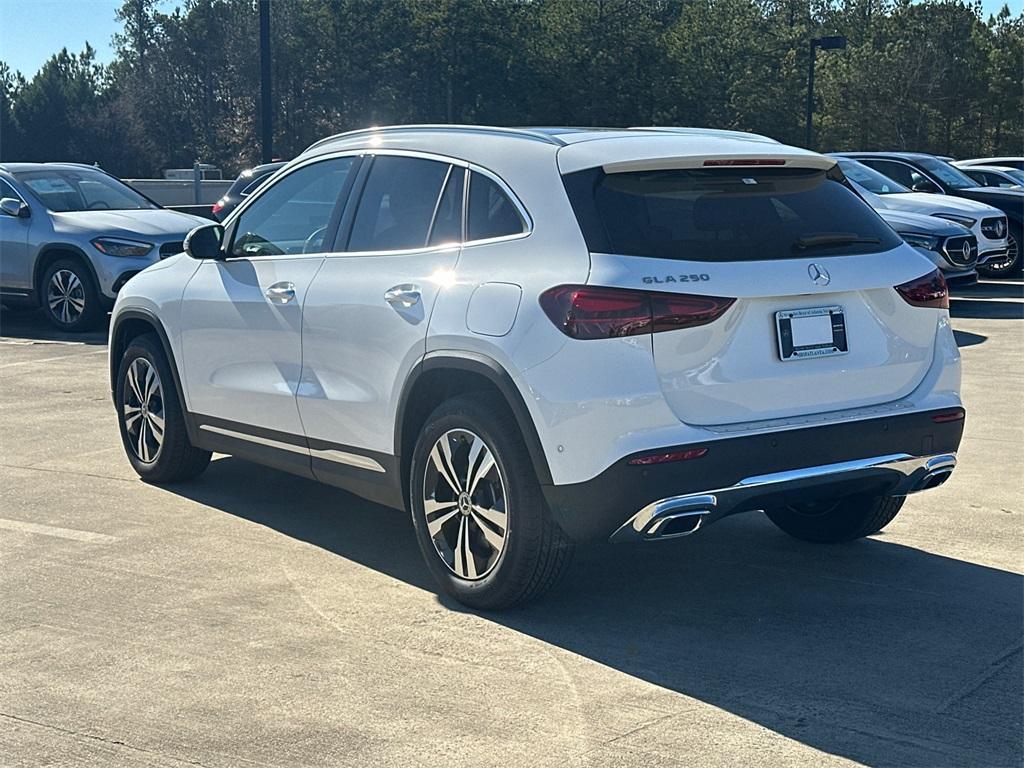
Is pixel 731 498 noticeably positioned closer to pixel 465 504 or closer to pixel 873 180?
pixel 465 504

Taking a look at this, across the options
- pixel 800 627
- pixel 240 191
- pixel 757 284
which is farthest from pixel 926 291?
pixel 240 191

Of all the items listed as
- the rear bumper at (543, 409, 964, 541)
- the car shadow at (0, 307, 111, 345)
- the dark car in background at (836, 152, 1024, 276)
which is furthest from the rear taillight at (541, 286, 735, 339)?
the dark car in background at (836, 152, 1024, 276)

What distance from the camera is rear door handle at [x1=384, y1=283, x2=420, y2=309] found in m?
5.54

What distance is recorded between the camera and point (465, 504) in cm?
534

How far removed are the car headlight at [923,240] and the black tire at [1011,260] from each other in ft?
11.9

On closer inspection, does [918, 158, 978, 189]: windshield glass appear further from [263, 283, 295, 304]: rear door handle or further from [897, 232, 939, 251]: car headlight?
[263, 283, 295, 304]: rear door handle

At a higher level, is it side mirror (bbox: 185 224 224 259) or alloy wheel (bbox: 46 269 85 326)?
side mirror (bbox: 185 224 224 259)

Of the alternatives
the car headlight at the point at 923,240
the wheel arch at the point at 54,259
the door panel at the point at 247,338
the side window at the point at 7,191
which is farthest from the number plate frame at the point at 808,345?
the side window at the point at 7,191

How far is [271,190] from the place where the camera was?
682 cm

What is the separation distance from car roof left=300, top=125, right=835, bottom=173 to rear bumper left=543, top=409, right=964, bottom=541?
41.4 inches

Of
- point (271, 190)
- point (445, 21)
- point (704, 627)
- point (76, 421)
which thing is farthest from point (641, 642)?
point (445, 21)

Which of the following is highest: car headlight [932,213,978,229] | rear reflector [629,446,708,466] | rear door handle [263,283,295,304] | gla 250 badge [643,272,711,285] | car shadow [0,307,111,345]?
gla 250 badge [643,272,711,285]

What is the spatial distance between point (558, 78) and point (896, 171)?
62313mm

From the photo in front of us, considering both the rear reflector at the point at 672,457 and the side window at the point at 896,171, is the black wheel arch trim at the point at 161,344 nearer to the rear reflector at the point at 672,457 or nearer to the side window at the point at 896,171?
the rear reflector at the point at 672,457
